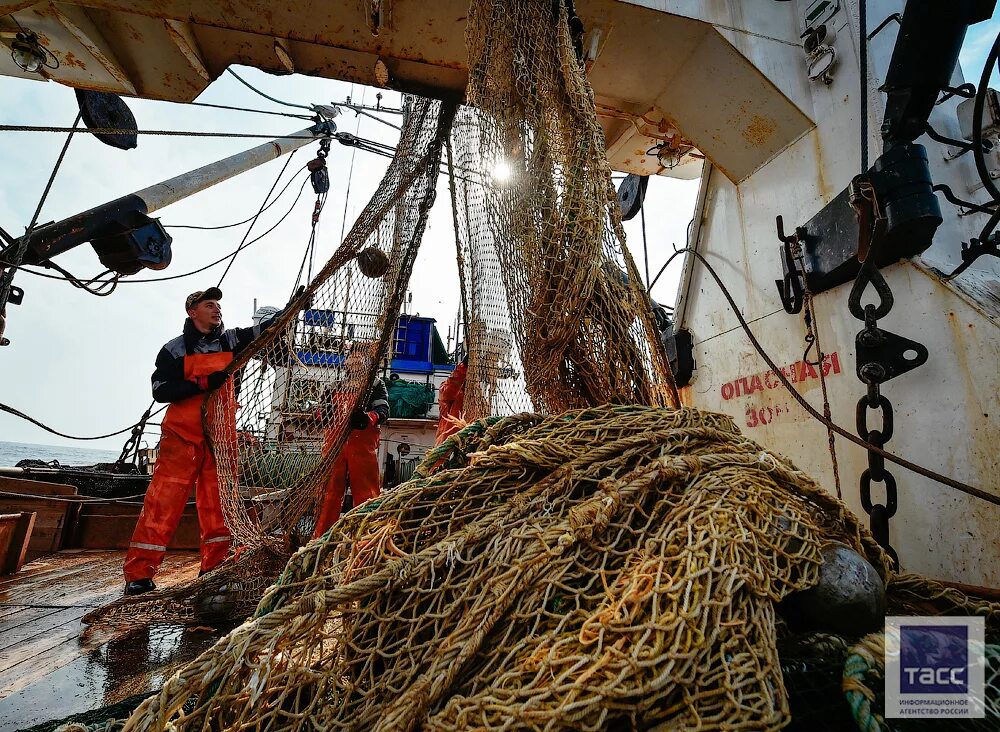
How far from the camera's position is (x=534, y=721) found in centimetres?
82

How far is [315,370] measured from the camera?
3533 millimetres

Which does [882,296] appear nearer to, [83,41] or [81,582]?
[83,41]

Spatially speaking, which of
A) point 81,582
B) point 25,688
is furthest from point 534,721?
point 81,582

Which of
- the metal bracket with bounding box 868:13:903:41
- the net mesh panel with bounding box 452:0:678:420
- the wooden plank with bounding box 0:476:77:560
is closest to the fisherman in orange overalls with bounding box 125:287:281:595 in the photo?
the net mesh panel with bounding box 452:0:678:420

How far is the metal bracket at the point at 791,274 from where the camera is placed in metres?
2.67

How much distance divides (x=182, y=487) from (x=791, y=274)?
4.02m

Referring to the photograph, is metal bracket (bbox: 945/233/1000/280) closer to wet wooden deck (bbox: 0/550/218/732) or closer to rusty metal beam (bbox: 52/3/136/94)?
wet wooden deck (bbox: 0/550/218/732)

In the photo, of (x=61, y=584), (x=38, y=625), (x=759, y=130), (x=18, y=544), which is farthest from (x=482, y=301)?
(x=18, y=544)

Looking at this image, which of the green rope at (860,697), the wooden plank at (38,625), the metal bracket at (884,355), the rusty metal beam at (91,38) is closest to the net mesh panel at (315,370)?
the wooden plank at (38,625)

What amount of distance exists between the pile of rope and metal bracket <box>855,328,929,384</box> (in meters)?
0.92

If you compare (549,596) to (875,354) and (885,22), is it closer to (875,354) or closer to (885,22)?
(875,354)

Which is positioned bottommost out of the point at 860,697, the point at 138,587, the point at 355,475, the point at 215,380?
the point at 138,587

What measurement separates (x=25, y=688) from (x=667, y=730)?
7.23ft

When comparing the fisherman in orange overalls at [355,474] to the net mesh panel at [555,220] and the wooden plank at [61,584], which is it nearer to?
the wooden plank at [61,584]
